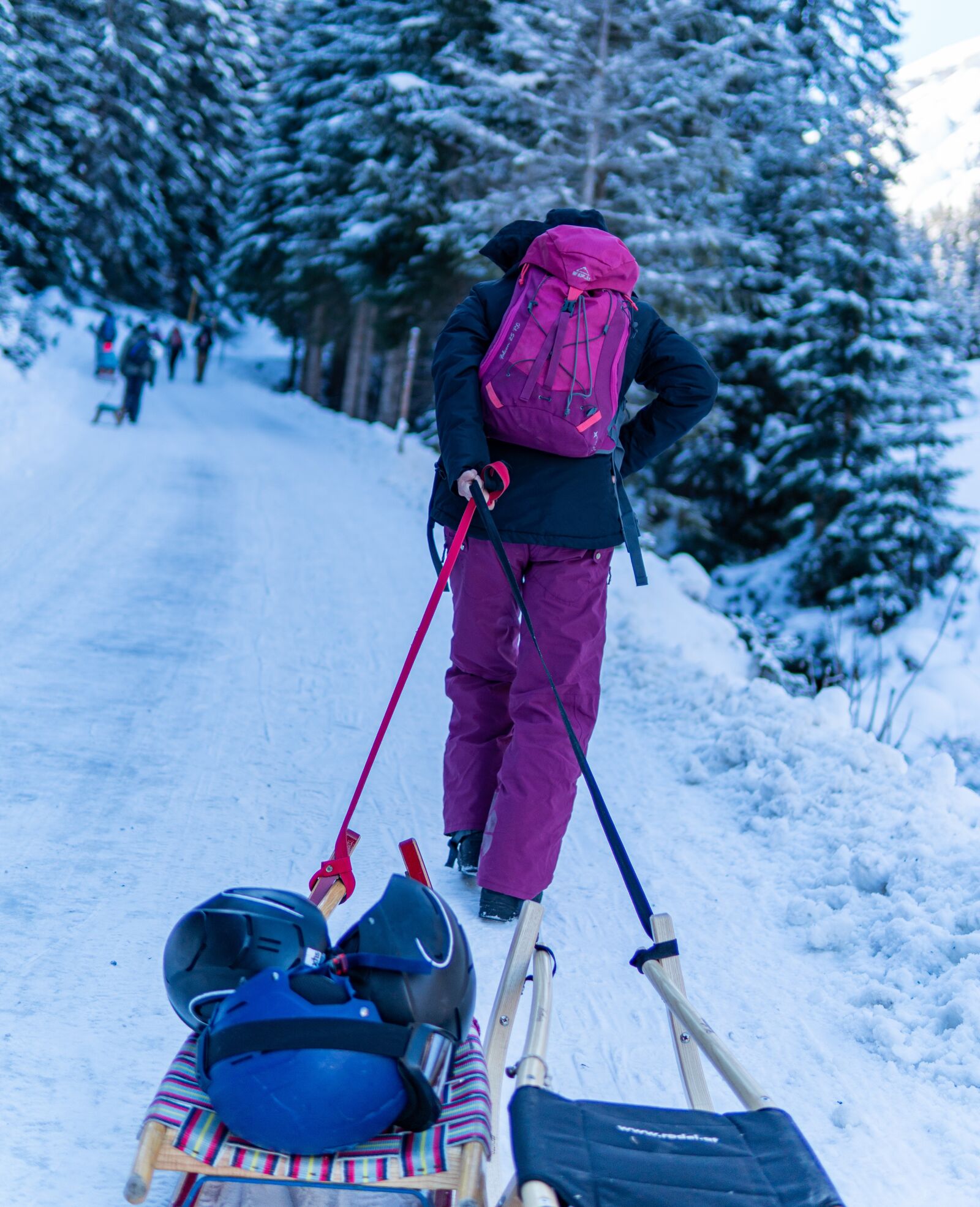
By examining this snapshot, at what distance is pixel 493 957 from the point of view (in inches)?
124

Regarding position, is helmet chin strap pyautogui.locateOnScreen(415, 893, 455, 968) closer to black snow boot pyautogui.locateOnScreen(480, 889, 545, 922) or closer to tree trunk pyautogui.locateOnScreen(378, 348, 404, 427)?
black snow boot pyautogui.locateOnScreen(480, 889, 545, 922)

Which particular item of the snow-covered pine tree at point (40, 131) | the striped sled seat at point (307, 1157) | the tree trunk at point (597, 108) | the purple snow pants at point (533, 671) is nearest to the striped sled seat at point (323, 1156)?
the striped sled seat at point (307, 1157)

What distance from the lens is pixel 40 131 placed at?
26.4 metres

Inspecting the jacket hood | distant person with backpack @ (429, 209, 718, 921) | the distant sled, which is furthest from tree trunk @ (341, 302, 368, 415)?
distant person with backpack @ (429, 209, 718, 921)

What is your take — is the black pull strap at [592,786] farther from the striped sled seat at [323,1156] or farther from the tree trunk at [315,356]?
the tree trunk at [315,356]

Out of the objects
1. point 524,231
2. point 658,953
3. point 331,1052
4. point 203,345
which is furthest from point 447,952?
point 203,345

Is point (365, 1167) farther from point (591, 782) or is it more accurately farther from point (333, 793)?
point (333, 793)

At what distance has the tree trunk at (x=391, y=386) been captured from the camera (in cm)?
2362

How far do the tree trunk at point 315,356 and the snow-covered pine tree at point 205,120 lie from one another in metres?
6.20

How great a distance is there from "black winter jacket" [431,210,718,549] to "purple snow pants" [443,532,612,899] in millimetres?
95

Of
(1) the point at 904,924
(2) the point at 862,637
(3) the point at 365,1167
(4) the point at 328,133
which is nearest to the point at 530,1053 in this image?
(3) the point at 365,1167

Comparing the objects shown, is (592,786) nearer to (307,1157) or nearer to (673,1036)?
(673,1036)

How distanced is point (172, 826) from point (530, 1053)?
212 cm

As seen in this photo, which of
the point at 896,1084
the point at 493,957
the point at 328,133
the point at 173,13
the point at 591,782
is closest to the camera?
the point at 591,782
